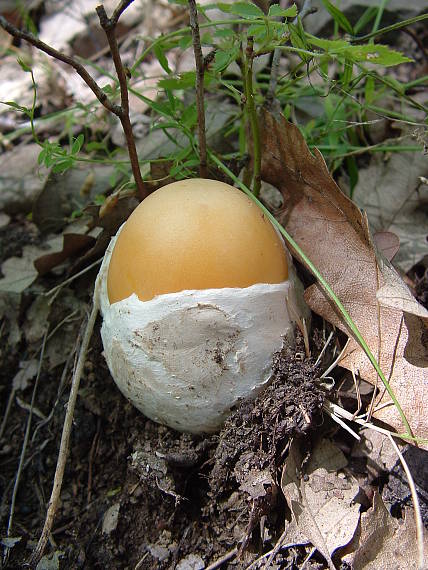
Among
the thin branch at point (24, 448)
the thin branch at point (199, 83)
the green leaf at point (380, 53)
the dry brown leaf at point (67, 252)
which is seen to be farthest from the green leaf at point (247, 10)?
the thin branch at point (24, 448)

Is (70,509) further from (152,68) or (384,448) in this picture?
(152,68)

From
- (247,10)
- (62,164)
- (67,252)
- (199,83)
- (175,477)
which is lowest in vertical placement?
(175,477)

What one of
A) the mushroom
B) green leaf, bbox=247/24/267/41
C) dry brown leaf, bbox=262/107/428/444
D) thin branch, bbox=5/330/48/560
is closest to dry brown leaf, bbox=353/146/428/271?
dry brown leaf, bbox=262/107/428/444

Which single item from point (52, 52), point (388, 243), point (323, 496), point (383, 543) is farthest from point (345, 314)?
point (52, 52)

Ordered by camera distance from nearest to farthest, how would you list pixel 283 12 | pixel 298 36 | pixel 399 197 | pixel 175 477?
1. pixel 283 12
2. pixel 298 36
3. pixel 175 477
4. pixel 399 197

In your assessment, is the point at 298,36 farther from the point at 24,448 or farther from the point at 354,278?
the point at 24,448
